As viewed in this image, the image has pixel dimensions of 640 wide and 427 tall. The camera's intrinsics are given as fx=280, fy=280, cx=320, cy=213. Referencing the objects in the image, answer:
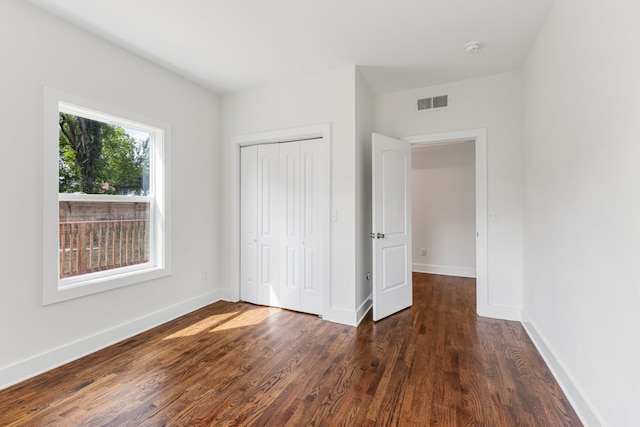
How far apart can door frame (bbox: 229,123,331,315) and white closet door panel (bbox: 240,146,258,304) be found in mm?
53

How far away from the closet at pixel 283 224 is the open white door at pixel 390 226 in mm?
586

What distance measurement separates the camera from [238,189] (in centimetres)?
368

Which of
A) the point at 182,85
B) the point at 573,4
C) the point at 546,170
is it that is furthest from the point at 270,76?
the point at 546,170

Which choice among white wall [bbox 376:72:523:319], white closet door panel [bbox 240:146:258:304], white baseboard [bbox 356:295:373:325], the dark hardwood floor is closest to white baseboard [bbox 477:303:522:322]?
white wall [bbox 376:72:523:319]

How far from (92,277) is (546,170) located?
4.01 meters

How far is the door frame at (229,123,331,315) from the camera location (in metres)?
3.08

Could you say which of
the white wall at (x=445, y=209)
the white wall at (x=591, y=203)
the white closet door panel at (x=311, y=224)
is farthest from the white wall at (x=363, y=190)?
the white wall at (x=445, y=209)

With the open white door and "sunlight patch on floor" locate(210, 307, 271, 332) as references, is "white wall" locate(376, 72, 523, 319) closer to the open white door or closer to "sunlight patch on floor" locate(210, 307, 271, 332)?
the open white door

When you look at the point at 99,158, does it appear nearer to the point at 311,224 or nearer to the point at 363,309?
the point at 311,224

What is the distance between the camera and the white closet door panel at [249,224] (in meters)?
3.62

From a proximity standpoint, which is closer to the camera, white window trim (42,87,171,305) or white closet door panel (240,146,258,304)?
white window trim (42,87,171,305)

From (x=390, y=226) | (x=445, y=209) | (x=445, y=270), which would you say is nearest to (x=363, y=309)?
(x=390, y=226)

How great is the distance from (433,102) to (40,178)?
3.85 metres

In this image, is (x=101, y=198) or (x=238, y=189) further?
(x=238, y=189)
